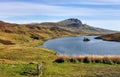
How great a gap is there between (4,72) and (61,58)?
13.4 meters

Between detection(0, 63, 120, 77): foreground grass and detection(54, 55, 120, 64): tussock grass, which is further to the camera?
detection(54, 55, 120, 64): tussock grass

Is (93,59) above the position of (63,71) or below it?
below

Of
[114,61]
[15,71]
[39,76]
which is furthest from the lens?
[114,61]

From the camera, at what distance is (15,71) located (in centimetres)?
3388

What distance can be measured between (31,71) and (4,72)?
2.96 meters

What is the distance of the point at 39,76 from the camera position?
31.8 metres

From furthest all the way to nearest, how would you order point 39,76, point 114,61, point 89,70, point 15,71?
point 114,61 < point 89,70 < point 15,71 < point 39,76

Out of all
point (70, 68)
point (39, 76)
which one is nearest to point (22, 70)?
point (39, 76)

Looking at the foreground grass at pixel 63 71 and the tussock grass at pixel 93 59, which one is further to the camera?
the tussock grass at pixel 93 59

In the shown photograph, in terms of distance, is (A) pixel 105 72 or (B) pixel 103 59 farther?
(B) pixel 103 59

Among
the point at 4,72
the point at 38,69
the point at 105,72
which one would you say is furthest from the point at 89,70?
the point at 4,72

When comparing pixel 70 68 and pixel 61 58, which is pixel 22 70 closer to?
pixel 70 68

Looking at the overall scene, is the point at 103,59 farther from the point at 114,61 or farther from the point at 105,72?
the point at 105,72

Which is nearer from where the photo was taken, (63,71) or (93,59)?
(63,71)
